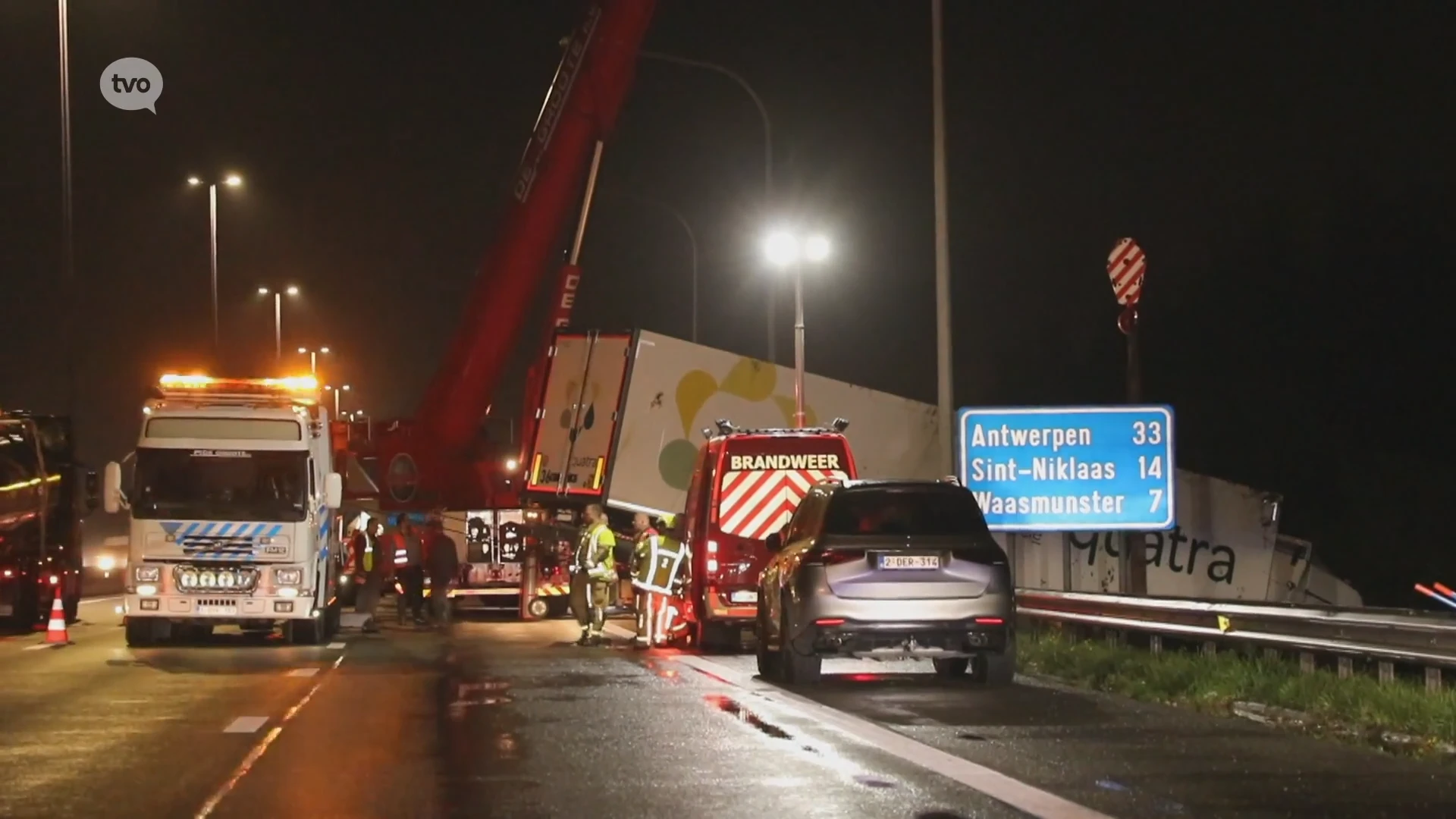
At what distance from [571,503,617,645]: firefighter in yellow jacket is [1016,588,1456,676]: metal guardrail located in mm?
5840

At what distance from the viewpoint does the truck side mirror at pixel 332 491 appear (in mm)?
22672

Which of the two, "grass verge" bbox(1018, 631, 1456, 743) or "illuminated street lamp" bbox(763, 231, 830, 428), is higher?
"illuminated street lamp" bbox(763, 231, 830, 428)

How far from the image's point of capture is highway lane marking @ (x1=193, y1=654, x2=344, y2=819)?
30.6 ft

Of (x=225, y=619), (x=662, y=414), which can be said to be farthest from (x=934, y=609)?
(x=662, y=414)

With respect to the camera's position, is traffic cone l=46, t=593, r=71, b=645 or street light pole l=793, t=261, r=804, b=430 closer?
traffic cone l=46, t=593, r=71, b=645

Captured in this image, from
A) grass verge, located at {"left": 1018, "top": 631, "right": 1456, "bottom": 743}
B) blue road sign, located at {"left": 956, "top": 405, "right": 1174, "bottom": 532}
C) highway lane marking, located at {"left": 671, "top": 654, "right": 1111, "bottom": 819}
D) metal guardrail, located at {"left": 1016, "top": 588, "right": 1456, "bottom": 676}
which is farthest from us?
blue road sign, located at {"left": 956, "top": 405, "right": 1174, "bottom": 532}

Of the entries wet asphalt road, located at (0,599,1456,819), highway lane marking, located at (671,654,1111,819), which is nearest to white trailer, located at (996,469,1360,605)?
wet asphalt road, located at (0,599,1456,819)

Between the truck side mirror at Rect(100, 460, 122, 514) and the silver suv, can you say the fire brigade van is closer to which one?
the silver suv

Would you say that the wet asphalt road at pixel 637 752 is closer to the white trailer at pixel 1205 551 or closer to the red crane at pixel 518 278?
the white trailer at pixel 1205 551

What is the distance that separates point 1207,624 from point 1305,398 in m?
42.2

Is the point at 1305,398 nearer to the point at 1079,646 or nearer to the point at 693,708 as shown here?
the point at 1079,646

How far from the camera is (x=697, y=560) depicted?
20.3 meters

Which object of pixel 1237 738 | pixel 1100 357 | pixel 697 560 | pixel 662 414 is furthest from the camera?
pixel 1100 357

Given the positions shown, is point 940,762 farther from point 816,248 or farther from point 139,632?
point 816,248
